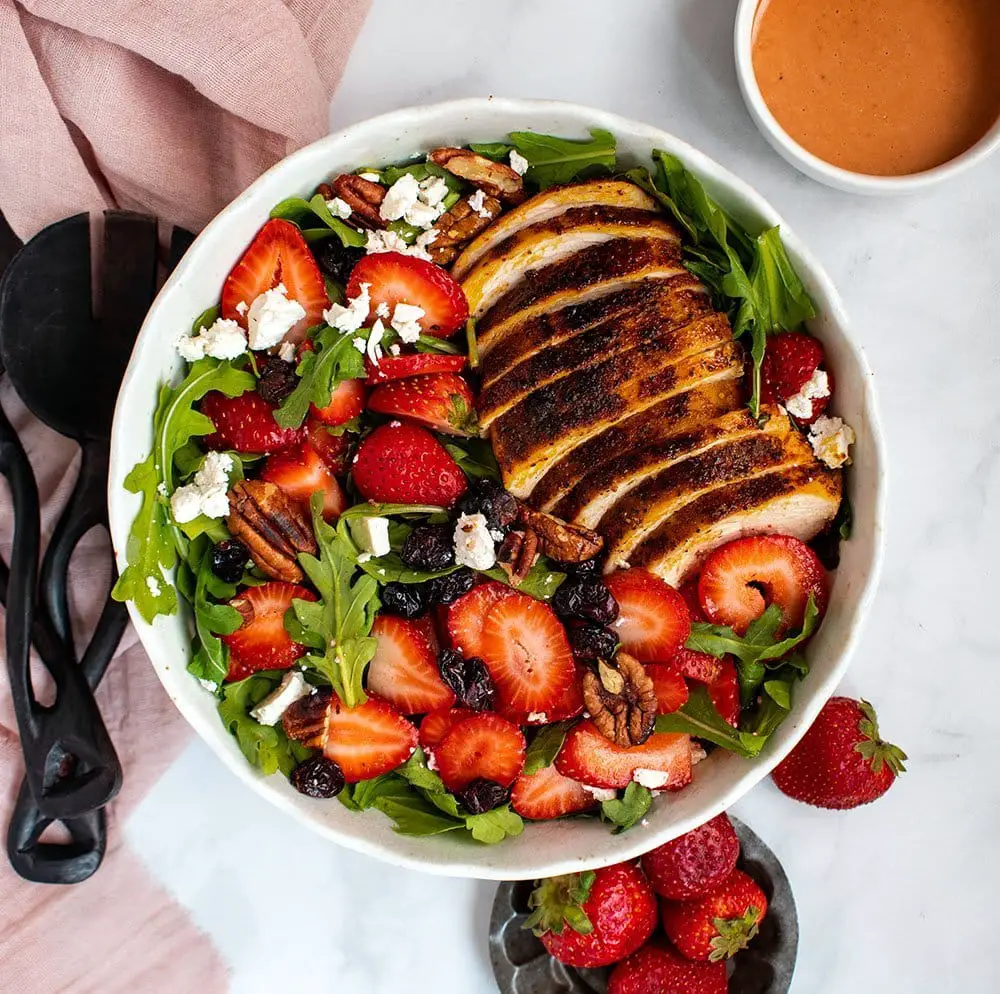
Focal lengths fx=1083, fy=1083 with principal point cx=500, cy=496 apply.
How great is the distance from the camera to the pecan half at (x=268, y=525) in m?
2.03

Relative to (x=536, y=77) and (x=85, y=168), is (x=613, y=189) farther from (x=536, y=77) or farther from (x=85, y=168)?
(x=85, y=168)

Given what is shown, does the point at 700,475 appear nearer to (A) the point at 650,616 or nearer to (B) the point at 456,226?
(A) the point at 650,616

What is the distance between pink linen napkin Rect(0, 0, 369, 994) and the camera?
2211mm

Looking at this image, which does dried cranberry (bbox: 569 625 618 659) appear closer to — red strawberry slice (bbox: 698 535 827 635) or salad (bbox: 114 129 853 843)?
salad (bbox: 114 129 853 843)

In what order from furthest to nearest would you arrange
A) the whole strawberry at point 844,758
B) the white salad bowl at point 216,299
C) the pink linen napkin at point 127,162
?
the whole strawberry at point 844,758, the pink linen napkin at point 127,162, the white salad bowl at point 216,299

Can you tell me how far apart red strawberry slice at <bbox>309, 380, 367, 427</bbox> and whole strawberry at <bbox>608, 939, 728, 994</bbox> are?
136 centimetres

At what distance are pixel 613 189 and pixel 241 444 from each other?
87cm

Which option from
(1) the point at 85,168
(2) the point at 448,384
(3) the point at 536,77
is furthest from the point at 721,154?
(1) the point at 85,168

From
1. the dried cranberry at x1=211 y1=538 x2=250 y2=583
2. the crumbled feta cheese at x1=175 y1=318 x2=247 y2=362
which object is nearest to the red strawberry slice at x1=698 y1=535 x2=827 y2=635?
the dried cranberry at x1=211 y1=538 x2=250 y2=583

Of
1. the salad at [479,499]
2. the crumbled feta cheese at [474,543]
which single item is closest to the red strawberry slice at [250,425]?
the salad at [479,499]

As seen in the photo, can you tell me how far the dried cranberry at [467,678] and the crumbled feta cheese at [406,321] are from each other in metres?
0.61

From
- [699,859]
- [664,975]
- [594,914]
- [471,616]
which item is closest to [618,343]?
[471,616]

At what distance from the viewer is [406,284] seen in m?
2.04

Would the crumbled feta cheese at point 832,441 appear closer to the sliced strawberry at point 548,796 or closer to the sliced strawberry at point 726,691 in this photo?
the sliced strawberry at point 726,691
